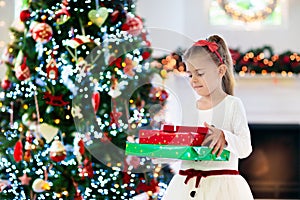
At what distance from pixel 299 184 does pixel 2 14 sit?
2.65m

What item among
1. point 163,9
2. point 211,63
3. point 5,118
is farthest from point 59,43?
point 163,9

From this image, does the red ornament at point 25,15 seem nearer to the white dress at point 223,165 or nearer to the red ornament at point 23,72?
the red ornament at point 23,72

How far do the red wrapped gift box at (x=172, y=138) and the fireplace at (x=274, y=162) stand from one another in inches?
122

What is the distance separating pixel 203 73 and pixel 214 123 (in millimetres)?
187

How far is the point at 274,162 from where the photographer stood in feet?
16.4

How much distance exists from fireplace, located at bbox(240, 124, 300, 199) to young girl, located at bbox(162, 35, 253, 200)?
289 centimetres

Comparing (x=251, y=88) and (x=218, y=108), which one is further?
(x=251, y=88)

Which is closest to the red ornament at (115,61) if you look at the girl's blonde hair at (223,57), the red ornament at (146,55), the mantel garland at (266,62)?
the red ornament at (146,55)

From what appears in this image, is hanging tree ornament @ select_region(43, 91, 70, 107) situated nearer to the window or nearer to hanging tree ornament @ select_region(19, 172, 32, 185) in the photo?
hanging tree ornament @ select_region(19, 172, 32, 185)

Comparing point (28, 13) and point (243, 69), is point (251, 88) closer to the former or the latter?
point (243, 69)

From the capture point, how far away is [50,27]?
127 inches

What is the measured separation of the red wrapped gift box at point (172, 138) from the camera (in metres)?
1.95

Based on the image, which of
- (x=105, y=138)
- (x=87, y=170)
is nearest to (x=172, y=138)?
(x=105, y=138)

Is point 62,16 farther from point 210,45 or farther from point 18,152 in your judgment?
point 210,45
